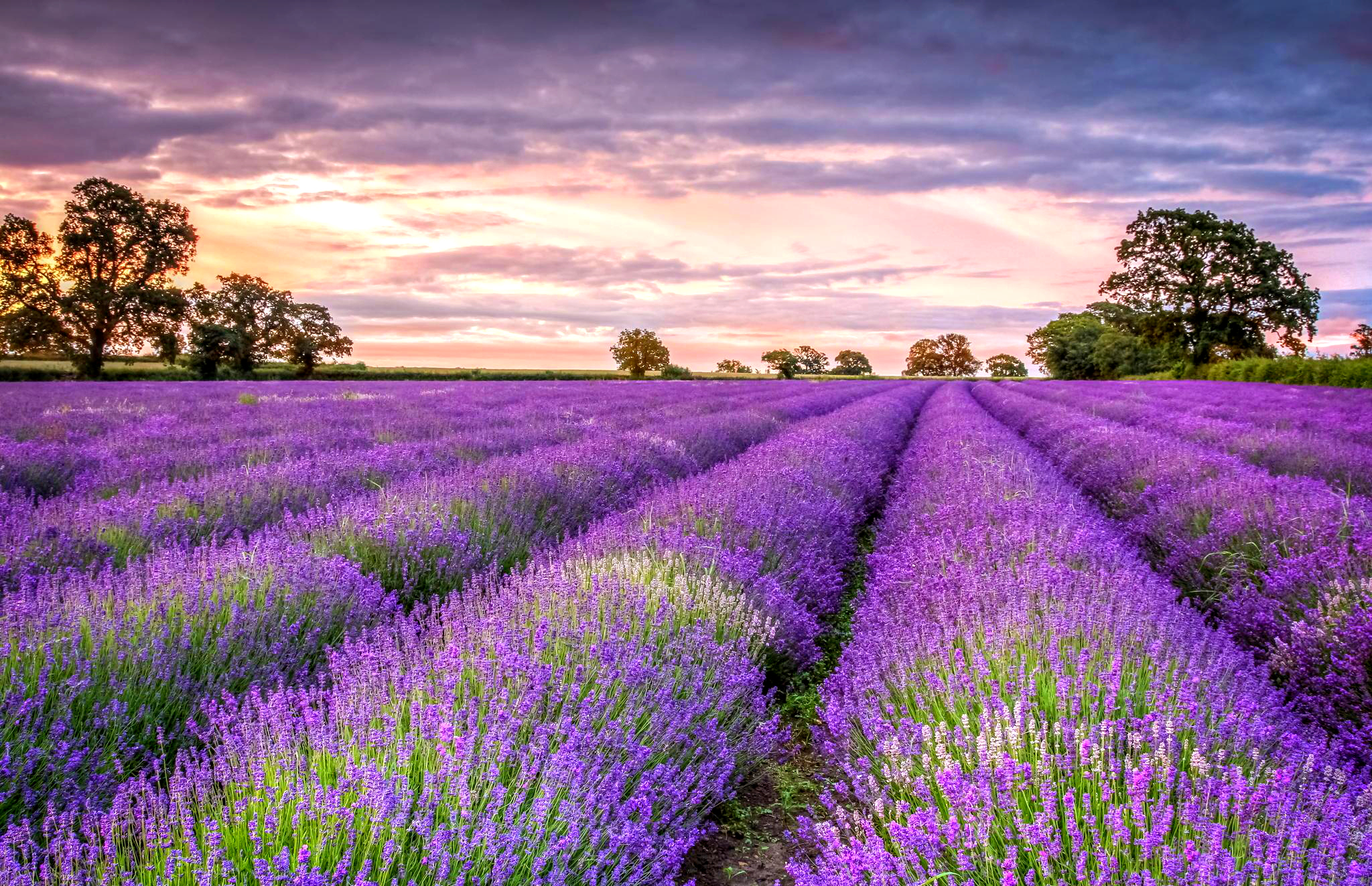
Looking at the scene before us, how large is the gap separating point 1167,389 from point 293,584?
1022 inches

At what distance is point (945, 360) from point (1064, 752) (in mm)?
103907

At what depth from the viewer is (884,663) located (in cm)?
246

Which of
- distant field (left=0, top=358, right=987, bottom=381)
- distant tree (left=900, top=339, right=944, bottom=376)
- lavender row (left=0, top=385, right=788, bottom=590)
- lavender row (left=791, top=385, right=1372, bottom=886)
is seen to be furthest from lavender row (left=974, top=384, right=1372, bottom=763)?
distant tree (left=900, top=339, right=944, bottom=376)

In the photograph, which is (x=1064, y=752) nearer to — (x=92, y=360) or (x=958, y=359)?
(x=92, y=360)

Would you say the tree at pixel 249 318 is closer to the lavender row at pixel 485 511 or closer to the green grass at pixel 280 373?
the green grass at pixel 280 373

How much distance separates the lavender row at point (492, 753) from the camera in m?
1.39

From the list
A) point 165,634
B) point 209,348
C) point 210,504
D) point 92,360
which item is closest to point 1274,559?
point 165,634

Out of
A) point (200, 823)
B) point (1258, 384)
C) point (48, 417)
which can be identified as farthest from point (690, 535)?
point (1258, 384)

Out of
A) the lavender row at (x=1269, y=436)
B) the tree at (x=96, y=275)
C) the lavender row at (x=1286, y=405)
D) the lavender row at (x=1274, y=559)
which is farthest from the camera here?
the tree at (x=96, y=275)

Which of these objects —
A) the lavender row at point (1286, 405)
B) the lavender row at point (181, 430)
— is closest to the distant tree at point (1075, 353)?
the lavender row at point (1286, 405)

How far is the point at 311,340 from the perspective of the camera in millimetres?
41406

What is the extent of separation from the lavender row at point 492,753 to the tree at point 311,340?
140 feet

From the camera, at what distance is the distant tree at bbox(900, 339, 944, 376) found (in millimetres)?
99625

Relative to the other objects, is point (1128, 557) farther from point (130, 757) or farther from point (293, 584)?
point (130, 757)
